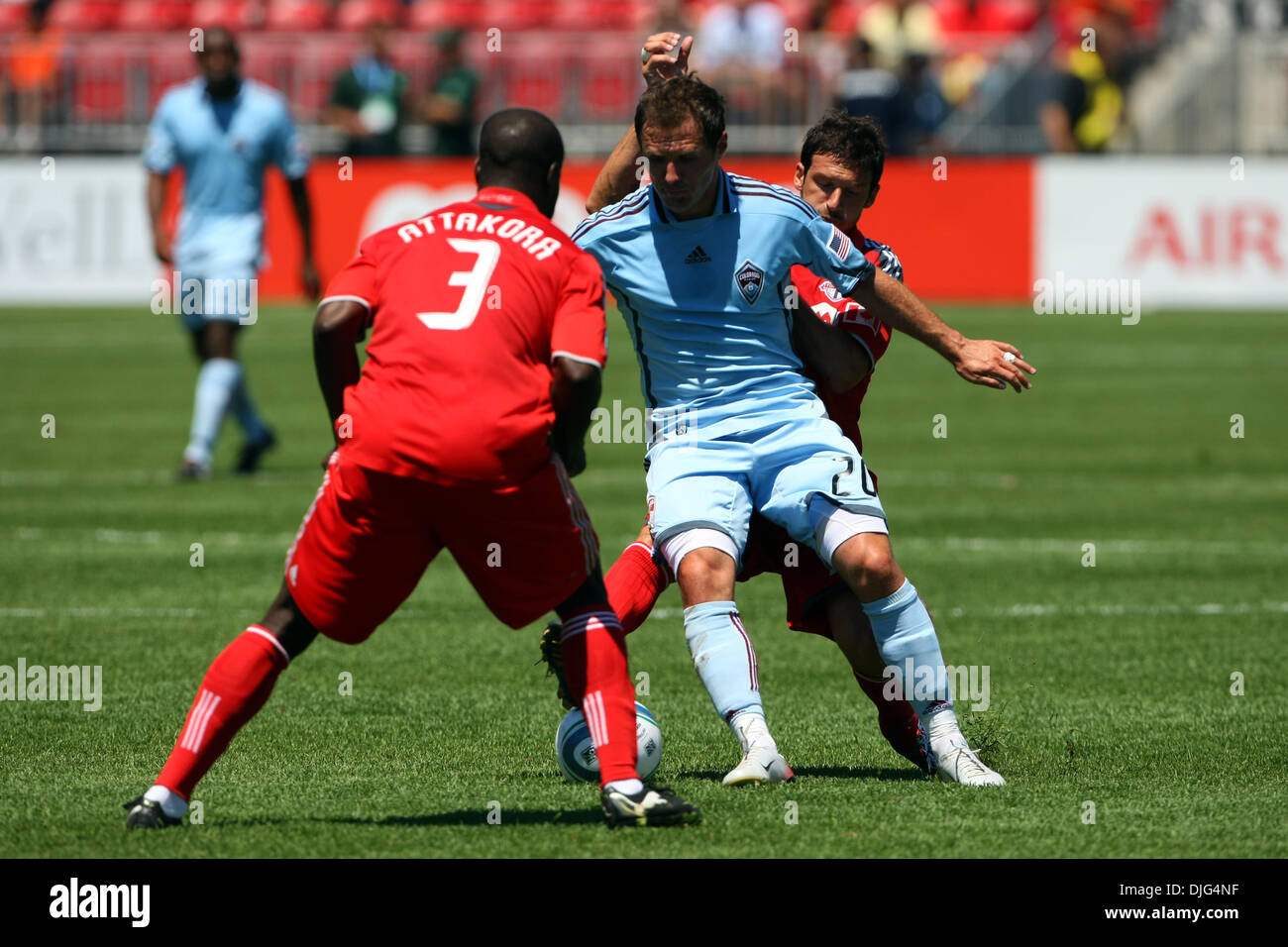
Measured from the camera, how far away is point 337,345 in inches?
207

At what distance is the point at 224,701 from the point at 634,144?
223cm

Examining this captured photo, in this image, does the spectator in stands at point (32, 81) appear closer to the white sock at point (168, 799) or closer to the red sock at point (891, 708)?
the red sock at point (891, 708)

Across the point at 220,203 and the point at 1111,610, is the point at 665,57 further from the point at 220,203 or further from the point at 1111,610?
the point at 220,203

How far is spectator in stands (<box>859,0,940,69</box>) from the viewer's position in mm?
28484

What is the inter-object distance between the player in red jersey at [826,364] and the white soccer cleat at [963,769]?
241 millimetres

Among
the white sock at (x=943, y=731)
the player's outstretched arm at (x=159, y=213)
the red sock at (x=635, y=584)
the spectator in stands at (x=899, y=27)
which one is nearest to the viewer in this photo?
the white sock at (x=943, y=731)

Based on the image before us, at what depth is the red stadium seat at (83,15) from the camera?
110ft

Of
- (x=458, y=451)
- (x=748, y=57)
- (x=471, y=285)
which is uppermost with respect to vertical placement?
(x=748, y=57)

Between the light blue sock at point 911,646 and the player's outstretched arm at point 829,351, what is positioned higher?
the player's outstretched arm at point 829,351

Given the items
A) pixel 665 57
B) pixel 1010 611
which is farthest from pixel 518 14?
pixel 665 57

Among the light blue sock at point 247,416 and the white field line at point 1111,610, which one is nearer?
the white field line at point 1111,610

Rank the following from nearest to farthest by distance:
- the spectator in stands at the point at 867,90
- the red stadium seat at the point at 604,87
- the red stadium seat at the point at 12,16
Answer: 1. the spectator in stands at the point at 867,90
2. the red stadium seat at the point at 604,87
3. the red stadium seat at the point at 12,16

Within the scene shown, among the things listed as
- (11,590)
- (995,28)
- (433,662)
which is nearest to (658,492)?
(433,662)
